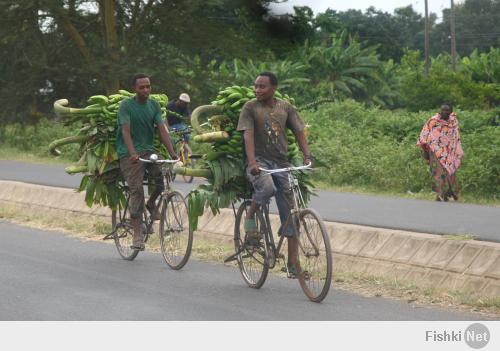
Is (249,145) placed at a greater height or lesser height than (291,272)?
greater

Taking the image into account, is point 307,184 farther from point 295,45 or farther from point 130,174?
point 295,45

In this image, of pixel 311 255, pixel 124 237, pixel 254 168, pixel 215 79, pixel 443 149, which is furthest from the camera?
pixel 215 79

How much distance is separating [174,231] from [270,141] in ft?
6.64

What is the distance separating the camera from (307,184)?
9.03m

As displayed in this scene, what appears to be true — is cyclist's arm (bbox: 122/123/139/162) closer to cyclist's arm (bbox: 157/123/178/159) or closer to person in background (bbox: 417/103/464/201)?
cyclist's arm (bbox: 157/123/178/159)

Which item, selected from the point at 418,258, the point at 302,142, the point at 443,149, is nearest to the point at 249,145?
the point at 302,142

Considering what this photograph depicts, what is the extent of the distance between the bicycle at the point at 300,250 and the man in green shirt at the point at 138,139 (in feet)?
5.35

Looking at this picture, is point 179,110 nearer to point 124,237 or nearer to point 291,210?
point 124,237

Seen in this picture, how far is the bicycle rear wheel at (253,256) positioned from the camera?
845 centimetres

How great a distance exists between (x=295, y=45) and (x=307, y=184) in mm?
5917

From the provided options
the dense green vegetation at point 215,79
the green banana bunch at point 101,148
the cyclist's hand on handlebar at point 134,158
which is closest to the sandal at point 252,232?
the cyclist's hand on handlebar at point 134,158

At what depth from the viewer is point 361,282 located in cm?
895

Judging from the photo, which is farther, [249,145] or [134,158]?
[134,158]

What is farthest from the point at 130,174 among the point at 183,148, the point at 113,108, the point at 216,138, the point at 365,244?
the point at 183,148
